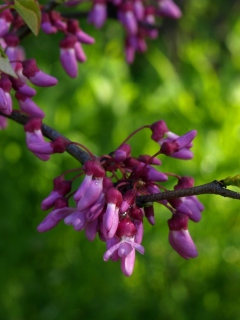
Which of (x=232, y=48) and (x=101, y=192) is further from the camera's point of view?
→ (x=232, y=48)

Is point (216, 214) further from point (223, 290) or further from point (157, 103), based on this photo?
point (157, 103)

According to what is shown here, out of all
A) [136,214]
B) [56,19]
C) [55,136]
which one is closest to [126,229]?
[136,214]

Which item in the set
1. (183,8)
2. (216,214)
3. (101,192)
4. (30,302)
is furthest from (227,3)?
(101,192)

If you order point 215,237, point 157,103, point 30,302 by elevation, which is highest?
point 157,103

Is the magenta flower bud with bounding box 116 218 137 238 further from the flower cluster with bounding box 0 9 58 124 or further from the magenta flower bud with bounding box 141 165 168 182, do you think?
the flower cluster with bounding box 0 9 58 124

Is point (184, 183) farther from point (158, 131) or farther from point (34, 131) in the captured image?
Result: point (34, 131)

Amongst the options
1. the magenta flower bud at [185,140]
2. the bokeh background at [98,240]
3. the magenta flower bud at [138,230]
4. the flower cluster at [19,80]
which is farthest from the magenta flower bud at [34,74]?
the bokeh background at [98,240]
